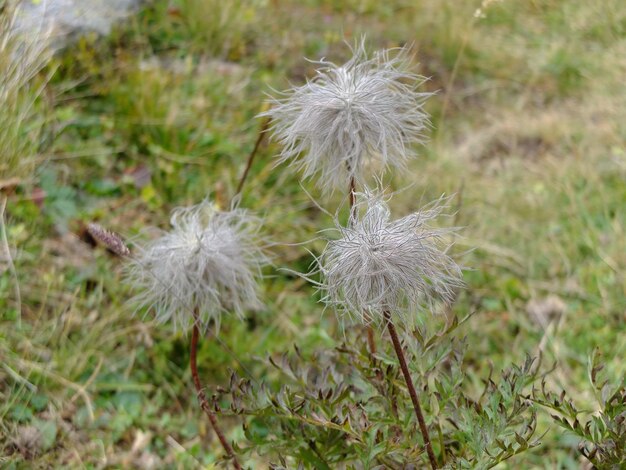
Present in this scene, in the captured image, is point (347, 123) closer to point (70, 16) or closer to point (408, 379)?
point (408, 379)

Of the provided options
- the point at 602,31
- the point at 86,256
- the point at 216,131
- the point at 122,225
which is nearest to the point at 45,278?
the point at 86,256

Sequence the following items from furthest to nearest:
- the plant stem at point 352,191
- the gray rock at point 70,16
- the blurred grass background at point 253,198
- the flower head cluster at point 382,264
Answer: the gray rock at point 70,16
the blurred grass background at point 253,198
the plant stem at point 352,191
the flower head cluster at point 382,264

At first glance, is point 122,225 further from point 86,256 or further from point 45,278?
point 45,278

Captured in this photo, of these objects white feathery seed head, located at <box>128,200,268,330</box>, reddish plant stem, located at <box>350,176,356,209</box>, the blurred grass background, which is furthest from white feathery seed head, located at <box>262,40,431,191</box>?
white feathery seed head, located at <box>128,200,268,330</box>

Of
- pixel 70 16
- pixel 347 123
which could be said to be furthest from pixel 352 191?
pixel 70 16

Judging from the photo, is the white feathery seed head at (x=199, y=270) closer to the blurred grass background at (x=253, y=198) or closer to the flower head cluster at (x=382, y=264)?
the blurred grass background at (x=253, y=198)

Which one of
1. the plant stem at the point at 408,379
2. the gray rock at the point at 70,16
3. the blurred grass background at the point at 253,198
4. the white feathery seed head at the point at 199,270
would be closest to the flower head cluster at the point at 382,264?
the plant stem at the point at 408,379

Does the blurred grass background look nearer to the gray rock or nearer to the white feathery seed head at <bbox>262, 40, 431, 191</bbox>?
the gray rock
